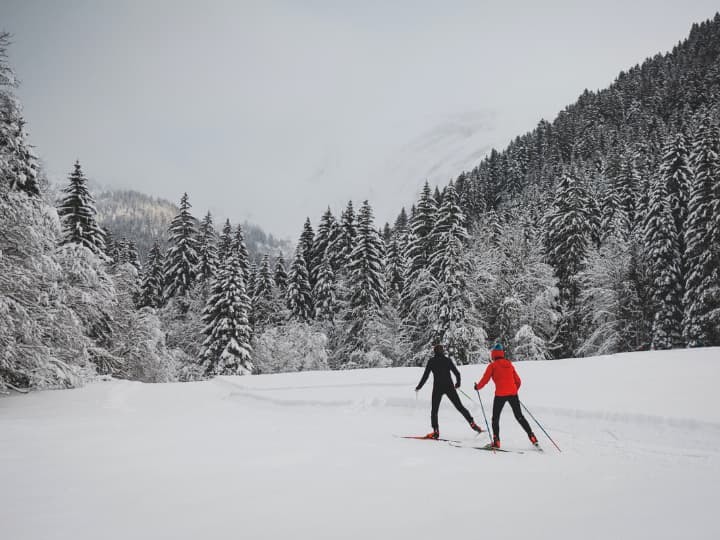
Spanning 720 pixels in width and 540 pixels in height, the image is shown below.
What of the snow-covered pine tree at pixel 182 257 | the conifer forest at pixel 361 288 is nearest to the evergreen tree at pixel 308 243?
the conifer forest at pixel 361 288

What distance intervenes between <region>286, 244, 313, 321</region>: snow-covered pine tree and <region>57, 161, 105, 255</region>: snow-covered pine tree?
18.2 m

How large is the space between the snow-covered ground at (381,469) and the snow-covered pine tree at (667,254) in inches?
761

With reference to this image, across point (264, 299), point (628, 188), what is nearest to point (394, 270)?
point (264, 299)

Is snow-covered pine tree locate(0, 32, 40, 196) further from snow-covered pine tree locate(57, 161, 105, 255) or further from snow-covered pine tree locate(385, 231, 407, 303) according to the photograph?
snow-covered pine tree locate(385, 231, 407, 303)

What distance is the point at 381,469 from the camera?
584 cm

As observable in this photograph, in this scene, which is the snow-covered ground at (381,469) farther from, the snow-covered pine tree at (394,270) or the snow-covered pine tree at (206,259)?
the snow-covered pine tree at (206,259)

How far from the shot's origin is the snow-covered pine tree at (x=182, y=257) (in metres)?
40.7

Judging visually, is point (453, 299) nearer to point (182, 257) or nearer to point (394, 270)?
point (394, 270)

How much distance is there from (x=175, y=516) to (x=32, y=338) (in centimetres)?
1189

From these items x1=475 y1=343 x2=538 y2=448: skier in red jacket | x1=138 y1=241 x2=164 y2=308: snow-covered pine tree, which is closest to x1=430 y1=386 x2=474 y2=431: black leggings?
x1=475 y1=343 x2=538 y2=448: skier in red jacket

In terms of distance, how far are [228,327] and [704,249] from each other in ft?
106

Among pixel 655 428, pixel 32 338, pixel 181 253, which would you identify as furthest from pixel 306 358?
pixel 655 428

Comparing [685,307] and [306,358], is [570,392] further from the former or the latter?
[306,358]

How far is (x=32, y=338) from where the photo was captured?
12.6 metres
